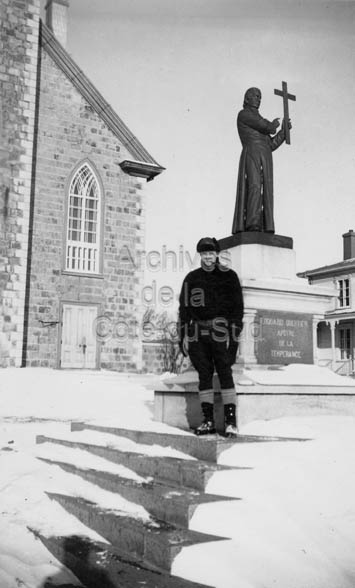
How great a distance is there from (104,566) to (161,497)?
73 centimetres

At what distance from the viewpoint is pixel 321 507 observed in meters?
4.14

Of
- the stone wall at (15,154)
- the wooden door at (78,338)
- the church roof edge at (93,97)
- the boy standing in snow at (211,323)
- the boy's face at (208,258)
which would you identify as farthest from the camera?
the church roof edge at (93,97)

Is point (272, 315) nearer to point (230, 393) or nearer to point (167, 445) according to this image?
point (230, 393)

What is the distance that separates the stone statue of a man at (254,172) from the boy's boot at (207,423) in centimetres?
282

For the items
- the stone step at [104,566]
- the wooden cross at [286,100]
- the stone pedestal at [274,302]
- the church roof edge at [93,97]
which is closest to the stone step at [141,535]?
the stone step at [104,566]

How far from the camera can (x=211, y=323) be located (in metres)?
6.21

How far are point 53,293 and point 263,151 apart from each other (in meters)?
12.1

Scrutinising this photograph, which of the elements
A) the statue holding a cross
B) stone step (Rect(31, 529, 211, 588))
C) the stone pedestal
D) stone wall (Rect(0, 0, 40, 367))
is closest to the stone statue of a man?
the statue holding a cross

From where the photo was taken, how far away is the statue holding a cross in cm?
797

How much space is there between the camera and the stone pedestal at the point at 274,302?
277 inches

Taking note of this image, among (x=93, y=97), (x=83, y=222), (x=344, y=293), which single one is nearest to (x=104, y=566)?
(x=83, y=222)

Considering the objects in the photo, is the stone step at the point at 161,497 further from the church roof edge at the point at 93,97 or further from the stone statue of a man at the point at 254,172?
the church roof edge at the point at 93,97

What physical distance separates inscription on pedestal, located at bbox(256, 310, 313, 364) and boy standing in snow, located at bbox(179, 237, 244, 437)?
3.04ft

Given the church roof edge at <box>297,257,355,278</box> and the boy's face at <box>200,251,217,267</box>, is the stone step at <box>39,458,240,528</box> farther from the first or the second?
the church roof edge at <box>297,257,355,278</box>
